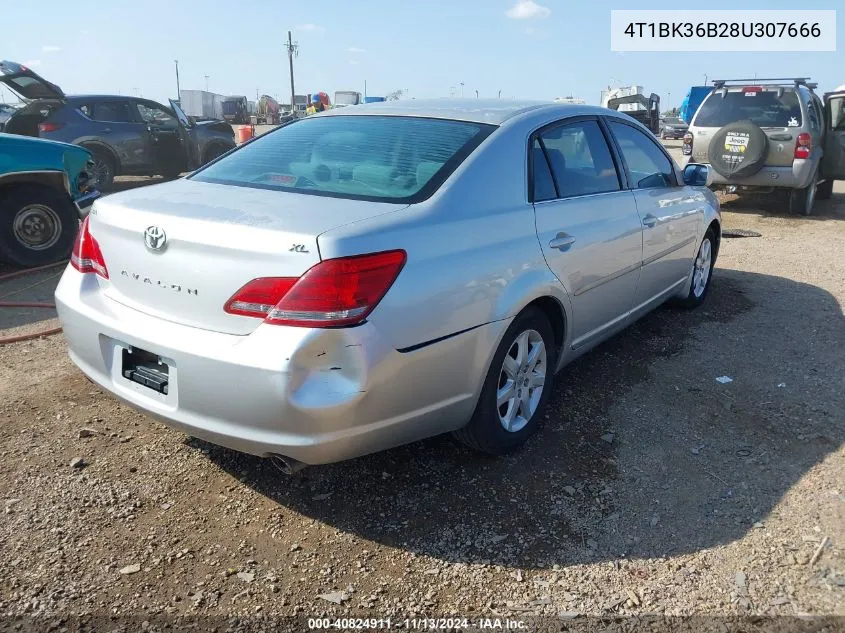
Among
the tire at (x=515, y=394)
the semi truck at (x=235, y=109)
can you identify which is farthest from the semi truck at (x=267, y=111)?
the tire at (x=515, y=394)

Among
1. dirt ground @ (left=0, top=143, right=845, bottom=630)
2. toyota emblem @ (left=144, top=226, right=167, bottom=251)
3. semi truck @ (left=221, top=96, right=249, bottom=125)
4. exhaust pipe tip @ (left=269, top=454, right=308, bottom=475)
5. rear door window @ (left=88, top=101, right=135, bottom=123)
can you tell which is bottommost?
dirt ground @ (left=0, top=143, right=845, bottom=630)

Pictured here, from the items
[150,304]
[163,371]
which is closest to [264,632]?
[163,371]

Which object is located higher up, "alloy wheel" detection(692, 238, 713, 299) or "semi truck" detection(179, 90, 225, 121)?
"semi truck" detection(179, 90, 225, 121)

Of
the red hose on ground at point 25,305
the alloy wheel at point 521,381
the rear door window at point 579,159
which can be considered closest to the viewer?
the alloy wheel at point 521,381

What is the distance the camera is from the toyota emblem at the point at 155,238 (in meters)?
2.46

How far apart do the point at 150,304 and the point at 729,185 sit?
9.05 m

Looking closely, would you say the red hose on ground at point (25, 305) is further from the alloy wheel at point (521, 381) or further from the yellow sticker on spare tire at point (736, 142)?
the yellow sticker on spare tire at point (736, 142)

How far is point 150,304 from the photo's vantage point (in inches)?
99.7

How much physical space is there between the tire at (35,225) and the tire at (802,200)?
9.49m

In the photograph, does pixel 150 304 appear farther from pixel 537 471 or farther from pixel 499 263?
pixel 537 471

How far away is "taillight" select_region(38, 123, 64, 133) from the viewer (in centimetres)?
1073

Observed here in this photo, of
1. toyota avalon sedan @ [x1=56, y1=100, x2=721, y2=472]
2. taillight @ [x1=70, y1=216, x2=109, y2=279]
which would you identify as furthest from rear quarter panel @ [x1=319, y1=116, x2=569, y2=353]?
taillight @ [x1=70, y1=216, x2=109, y2=279]

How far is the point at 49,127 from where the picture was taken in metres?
10.8

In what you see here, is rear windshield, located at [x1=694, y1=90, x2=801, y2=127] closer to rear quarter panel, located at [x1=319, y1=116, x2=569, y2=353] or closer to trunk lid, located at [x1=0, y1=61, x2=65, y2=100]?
rear quarter panel, located at [x1=319, y1=116, x2=569, y2=353]
